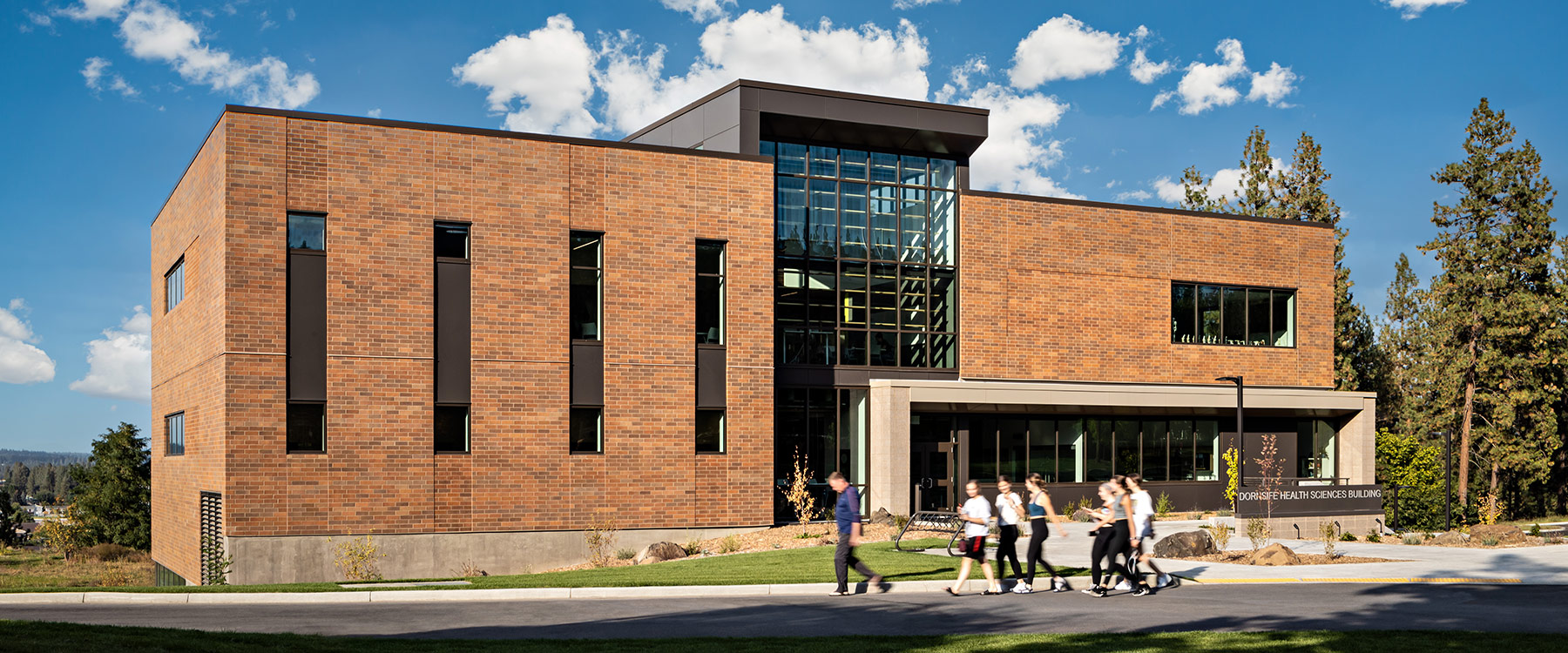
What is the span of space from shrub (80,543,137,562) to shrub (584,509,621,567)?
111 ft

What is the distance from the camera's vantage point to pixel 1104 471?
35062 millimetres

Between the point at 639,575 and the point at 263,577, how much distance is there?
9.68 meters

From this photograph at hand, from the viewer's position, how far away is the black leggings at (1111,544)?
16.9 m

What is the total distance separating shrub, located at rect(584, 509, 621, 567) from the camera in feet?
89.7

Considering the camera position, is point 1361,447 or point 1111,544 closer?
point 1111,544

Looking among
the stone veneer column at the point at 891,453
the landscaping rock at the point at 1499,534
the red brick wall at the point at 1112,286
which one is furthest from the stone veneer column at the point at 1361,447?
the stone veneer column at the point at 891,453

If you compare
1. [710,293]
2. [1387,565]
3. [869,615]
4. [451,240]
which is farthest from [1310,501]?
[451,240]

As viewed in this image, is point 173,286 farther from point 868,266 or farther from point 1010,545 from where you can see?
point 1010,545

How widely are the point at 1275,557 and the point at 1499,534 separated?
993 centimetres

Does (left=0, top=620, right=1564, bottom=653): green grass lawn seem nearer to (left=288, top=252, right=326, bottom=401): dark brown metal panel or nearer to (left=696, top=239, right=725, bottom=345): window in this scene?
(left=288, top=252, right=326, bottom=401): dark brown metal panel

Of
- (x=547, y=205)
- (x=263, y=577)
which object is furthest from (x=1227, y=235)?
(x=263, y=577)

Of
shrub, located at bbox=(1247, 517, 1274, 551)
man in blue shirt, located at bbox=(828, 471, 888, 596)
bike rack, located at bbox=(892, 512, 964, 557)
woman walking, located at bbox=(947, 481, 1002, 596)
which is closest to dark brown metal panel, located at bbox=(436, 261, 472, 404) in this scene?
bike rack, located at bbox=(892, 512, 964, 557)

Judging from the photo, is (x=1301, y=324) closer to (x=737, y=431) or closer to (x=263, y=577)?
(x=737, y=431)

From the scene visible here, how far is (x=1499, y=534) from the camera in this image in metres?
28.0
